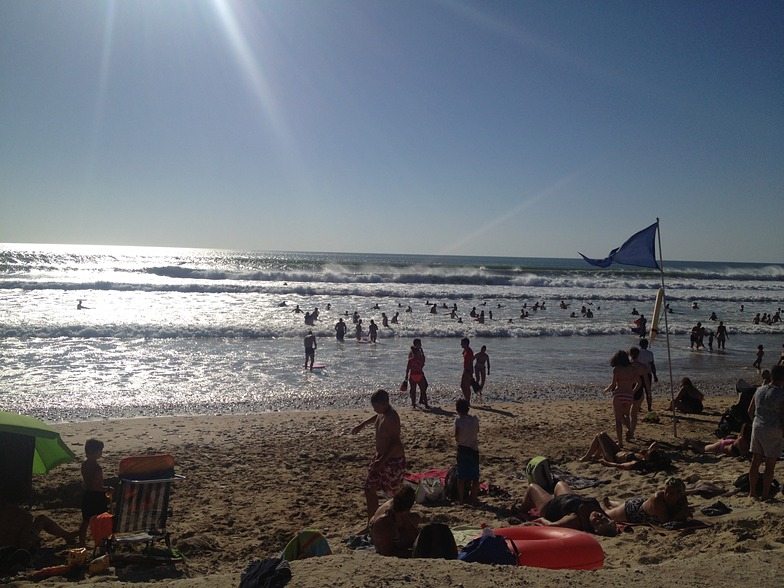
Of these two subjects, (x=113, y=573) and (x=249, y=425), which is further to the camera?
(x=249, y=425)

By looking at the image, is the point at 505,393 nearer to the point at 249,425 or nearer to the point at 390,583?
the point at 249,425

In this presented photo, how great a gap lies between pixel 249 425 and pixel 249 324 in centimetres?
1596

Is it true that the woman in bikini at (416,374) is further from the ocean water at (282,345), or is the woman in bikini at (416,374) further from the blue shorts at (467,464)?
the blue shorts at (467,464)

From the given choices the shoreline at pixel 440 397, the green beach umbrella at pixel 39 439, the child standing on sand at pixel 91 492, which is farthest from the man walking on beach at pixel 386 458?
the shoreline at pixel 440 397

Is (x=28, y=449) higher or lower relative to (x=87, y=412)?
higher

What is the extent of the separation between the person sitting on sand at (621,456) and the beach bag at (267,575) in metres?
5.80

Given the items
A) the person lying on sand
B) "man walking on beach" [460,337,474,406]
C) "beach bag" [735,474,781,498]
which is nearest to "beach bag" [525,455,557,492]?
"beach bag" [735,474,781,498]

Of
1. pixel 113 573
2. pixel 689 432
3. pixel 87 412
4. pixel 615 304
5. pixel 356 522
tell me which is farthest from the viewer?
pixel 615 304

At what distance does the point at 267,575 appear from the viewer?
3.90 meters

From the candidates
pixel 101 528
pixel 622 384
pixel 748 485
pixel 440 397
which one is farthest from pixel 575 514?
pixel 440 397

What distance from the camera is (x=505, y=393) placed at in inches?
572

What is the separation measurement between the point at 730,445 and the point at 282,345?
16006mm

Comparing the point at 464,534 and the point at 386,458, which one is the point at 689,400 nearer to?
the point at 464,534

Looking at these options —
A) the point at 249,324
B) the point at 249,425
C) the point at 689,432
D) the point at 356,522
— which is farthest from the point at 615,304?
the point at 356,522
